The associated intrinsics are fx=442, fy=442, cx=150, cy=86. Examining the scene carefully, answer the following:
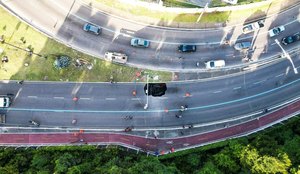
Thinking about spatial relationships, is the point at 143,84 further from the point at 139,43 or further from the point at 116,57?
the point at 139,43

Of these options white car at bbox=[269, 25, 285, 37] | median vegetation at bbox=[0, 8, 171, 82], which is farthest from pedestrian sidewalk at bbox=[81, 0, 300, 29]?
median vegetation at bbox=[0, 8, 171, 82]

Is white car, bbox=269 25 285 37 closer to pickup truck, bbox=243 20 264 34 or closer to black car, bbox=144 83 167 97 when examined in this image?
pickup truck, bbox=243 20 264 34

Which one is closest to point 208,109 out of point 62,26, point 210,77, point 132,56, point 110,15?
point 210,77

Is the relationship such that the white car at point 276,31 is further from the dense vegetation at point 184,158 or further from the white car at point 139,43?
the white car at point 139,43

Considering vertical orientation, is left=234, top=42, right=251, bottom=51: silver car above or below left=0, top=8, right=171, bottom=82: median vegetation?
above

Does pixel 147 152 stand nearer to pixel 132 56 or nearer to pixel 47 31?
pixel 132 56

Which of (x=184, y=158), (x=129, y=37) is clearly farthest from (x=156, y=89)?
(x=184, y=158)
